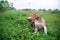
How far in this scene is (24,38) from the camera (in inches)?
50.7

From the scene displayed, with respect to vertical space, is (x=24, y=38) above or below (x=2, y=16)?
below

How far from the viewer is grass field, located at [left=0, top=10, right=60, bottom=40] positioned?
4.25ft

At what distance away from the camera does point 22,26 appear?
1.33 meters

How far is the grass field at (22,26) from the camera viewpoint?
1295 millimetres

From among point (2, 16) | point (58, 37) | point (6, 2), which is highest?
point (6, 2)

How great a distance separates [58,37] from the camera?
1310 millimetres

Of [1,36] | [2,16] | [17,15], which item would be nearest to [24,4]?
[17,15]

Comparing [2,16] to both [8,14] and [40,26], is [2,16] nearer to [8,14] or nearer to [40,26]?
[8,14]

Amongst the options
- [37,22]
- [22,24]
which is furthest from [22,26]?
[37,22]

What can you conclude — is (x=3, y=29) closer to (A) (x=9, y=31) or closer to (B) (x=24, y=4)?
(A) (x=9, y=31)

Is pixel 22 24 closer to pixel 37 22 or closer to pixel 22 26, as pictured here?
pixel 22 26

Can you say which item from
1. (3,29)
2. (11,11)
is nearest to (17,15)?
(11,11)

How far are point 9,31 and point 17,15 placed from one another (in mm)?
159

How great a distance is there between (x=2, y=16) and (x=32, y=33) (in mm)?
302
